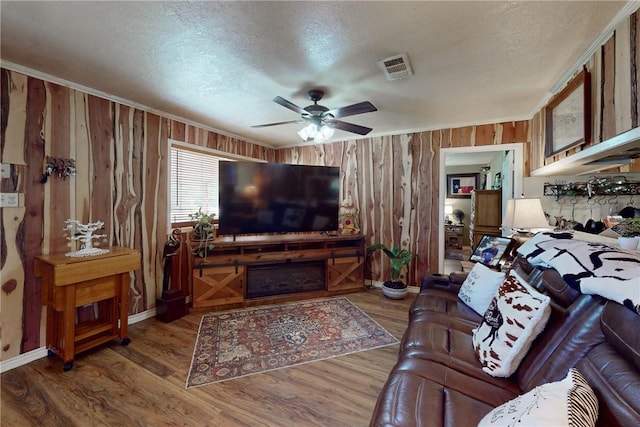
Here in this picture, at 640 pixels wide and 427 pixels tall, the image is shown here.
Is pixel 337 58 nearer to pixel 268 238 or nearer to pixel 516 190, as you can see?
pixel 268 238

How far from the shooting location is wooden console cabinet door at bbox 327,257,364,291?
11.8 feet

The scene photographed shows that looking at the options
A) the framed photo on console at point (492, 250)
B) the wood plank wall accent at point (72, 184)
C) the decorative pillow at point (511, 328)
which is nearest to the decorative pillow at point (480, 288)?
the decorative pillow at point (511, 328)

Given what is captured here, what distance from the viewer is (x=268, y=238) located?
348 cm

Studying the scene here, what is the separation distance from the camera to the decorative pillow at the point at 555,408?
0.64 meters

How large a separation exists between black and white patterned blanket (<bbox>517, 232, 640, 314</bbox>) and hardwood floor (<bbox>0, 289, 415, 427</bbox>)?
134 cm

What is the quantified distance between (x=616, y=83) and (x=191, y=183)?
4052 mm

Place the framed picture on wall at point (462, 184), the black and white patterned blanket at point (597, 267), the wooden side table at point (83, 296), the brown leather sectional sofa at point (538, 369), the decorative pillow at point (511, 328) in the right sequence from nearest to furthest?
the brown leather sectional sofa at point (538, 369) < the black and white patterned blanket at point (597, 267) < the decorative pillow at point (511, 328) < the wooden side table at point (83, 296) < the framed picture on wall at point (462, 184)

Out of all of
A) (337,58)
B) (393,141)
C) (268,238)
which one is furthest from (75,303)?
(393,141)

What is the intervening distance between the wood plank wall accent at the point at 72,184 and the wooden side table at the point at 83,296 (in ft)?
0.52

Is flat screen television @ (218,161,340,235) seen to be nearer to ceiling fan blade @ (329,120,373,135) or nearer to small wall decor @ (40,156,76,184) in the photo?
ceiling fan blade @ (329,120,373,135)

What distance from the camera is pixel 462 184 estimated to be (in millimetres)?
7094

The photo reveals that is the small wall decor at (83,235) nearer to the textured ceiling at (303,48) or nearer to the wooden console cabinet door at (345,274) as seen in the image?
the textured ceiling at (303,48)

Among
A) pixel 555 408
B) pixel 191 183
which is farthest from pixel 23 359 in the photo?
pixel 555 408

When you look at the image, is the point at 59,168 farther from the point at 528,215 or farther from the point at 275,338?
the point at 528,215
